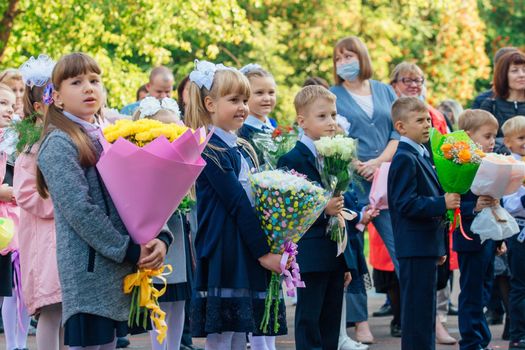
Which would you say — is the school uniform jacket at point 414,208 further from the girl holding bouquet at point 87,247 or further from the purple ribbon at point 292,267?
the girl holding bouquet at point 87,247

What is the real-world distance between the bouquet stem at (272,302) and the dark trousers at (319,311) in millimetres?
845

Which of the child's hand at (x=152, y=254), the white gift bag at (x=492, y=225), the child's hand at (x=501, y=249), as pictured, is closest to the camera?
the child's hand at (x=152, y=254)

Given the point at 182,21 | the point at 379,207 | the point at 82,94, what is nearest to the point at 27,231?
the point at 82,94

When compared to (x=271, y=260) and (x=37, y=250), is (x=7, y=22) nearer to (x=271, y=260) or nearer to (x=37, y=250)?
(x=37, y=250)

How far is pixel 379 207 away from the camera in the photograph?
29.8ft

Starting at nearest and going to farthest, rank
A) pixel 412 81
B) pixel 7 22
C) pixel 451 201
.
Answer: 1. pixel 451 201
2. pixel 412 81
3. pixel 7 22

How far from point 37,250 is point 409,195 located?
2.63m

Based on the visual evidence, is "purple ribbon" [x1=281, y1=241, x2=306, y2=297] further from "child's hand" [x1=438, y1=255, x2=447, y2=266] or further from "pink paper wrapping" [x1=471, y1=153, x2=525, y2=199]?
"pink paper wrapping" [x1=471, y1=153, x2=525, y2=199]

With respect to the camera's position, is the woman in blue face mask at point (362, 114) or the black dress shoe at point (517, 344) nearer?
the black dress shoe at point (517, 344)

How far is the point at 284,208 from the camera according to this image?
6148 mm

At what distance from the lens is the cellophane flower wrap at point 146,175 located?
5270 mm

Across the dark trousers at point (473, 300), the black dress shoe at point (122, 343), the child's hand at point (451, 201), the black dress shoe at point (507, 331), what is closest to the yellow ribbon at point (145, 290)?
the child's hand at point (451, 201)

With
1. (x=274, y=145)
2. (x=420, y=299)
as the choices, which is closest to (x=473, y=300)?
(x=420, y=299)

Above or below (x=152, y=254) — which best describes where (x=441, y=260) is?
below
